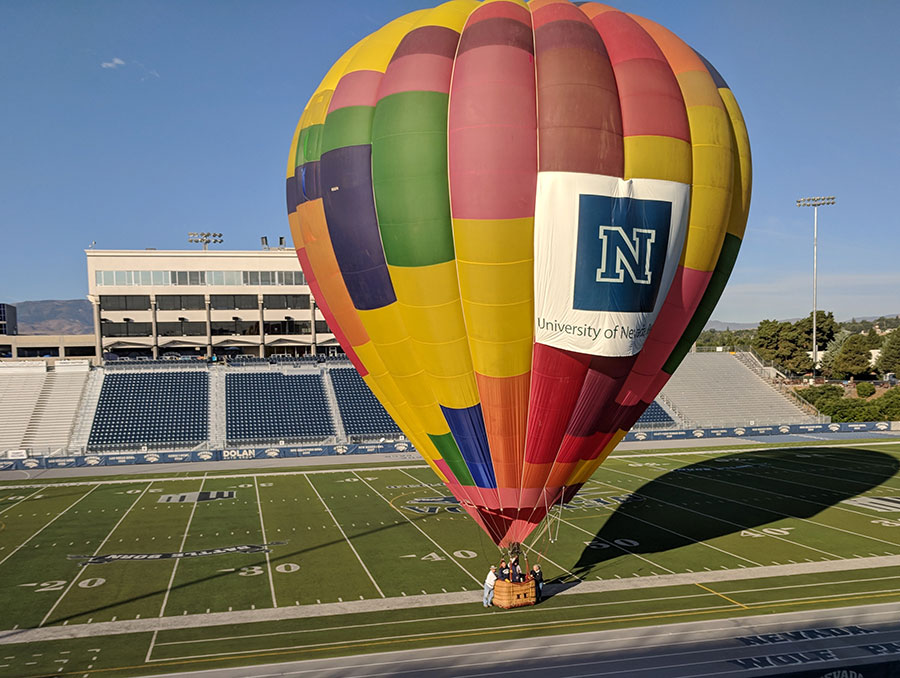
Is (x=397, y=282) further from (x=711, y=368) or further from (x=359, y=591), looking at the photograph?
(x=711, y=368)

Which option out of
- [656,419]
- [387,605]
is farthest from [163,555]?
[656,419]

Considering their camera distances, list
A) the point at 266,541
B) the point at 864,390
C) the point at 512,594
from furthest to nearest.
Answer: the point at 864,390
the point at 266,541
the point at 512,594

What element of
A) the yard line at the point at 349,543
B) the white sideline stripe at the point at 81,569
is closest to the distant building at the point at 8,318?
the white sideline stripe at the point at 81,569

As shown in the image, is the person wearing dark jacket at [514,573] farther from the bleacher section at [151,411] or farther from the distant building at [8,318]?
the distant building at [8,318]

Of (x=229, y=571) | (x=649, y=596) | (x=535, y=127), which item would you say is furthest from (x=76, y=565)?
(x=535, y=127)

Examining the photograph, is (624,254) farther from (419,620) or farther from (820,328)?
(820,328)

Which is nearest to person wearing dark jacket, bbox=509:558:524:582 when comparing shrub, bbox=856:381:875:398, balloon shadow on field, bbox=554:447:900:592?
balloon shadow on field, bbox=554:447:900:592
